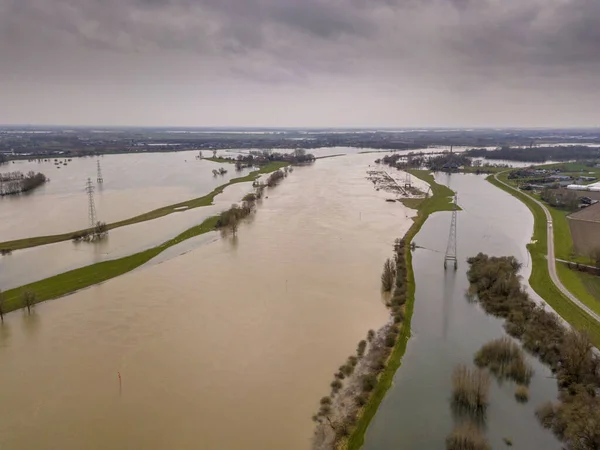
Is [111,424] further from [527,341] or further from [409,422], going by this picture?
[527,341]

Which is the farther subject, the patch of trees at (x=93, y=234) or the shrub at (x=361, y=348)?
the patch of trees at (x=93, y=234)

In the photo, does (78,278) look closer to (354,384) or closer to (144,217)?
(144,217)

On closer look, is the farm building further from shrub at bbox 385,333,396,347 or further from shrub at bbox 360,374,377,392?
shrub at bbox 360,374,377,392

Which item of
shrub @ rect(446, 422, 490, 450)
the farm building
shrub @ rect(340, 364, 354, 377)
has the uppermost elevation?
the farm building

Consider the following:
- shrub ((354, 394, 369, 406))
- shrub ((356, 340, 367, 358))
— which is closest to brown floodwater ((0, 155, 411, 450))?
shrub ((356, 340, 367, 358))

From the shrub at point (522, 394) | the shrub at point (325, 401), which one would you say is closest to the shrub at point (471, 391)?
the shrub at point (522, 394)

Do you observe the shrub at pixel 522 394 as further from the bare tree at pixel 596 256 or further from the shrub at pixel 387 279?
the bare tree at pixel 596 256

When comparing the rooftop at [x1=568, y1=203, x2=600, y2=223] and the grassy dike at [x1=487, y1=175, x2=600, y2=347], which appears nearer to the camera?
the grassy dike at [x1=487, y1=175, x2=600, y2=347]

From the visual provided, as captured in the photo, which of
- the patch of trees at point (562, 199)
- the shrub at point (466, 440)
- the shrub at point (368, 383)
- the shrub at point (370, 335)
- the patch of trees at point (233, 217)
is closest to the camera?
the shrub at point (466, 440)
